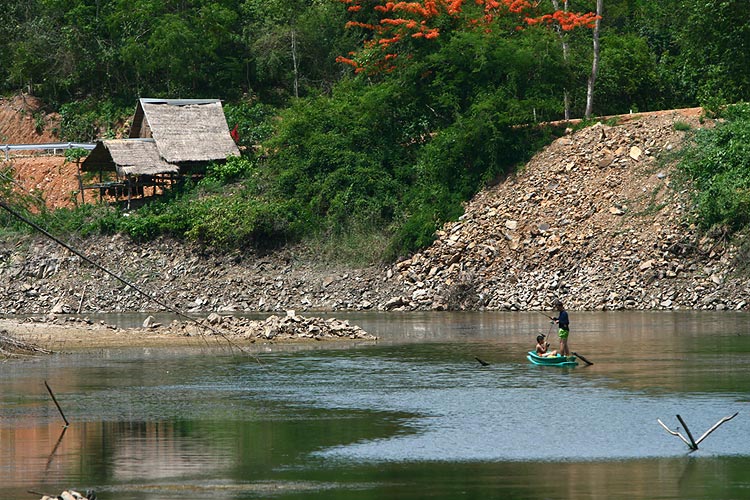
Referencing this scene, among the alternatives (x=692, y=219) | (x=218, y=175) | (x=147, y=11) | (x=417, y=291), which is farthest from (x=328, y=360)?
(x=147, y=11)

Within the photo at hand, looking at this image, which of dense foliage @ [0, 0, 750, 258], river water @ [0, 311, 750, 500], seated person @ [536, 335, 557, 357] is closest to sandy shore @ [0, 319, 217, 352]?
river water @ [0, 311, 750, 500]

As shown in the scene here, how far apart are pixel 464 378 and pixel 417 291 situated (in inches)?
832

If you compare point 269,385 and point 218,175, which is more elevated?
point 218,175

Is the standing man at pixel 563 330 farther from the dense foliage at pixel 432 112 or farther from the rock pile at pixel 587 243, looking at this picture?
the dense foliage at pixel 432 112

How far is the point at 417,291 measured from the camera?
5044 cm

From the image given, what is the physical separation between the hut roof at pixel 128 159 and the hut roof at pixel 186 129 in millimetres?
420

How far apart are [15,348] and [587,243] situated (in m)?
23.8

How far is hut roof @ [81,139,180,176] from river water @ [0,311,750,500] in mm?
21669

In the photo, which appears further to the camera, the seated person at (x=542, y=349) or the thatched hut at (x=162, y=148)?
the thatched hut at (x=162, y=148)

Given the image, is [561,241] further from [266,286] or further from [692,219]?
[266,286]

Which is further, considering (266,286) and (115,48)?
(115,48)

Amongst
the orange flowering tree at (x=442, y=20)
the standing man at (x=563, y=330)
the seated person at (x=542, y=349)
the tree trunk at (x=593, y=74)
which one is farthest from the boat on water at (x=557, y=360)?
the orange flowering tree at (x=442, y=20)

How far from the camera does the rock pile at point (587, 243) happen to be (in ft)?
154

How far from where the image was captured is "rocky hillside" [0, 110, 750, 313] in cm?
4734
